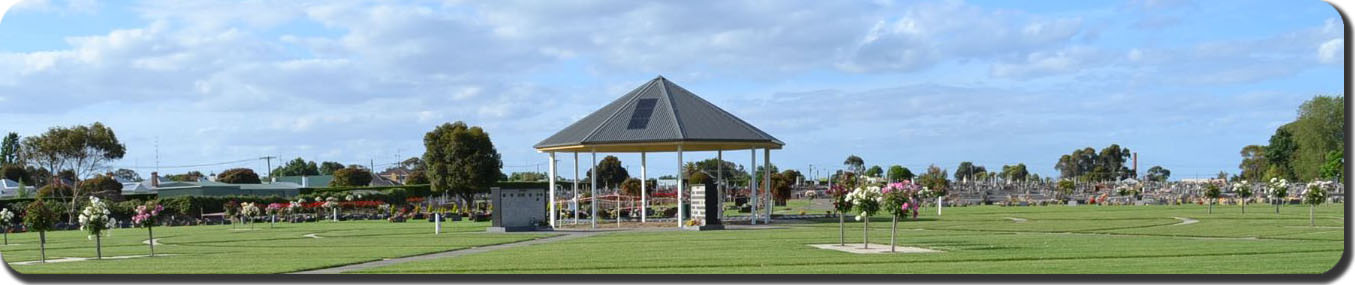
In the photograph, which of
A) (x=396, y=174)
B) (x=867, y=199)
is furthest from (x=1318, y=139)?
(x=396, y=174)

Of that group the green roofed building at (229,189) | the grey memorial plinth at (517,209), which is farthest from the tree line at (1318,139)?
the green roofed building at (229,189)

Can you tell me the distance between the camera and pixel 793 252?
76.1 feet

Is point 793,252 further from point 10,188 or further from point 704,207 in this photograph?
point 10,188

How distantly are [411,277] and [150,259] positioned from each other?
8317mm

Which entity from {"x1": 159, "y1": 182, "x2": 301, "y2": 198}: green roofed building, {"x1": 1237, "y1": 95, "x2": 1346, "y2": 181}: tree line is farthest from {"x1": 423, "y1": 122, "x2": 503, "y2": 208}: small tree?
{"x1": 1237, "y1": 95, "x2": 1346, "y2": 181}: tree line

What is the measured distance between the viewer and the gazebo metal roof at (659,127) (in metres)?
40.1

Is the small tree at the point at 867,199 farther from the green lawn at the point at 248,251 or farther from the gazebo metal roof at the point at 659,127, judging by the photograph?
the gazebo metal roof at the point at 659,127

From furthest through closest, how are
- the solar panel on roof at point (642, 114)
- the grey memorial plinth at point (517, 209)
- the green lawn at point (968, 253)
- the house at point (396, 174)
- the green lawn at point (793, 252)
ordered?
the house at point (396, 174), the solar panel on roof at point (642, 114), the grey memorial plinth at point (517, 209), the green lawn at point (793, 252), the green lawn at point (968, 253)

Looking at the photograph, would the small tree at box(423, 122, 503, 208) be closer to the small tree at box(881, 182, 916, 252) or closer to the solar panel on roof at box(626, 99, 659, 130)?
the solar panel on roof at box(626, 99, 659, 130)

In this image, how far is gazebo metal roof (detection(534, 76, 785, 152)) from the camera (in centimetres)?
4009

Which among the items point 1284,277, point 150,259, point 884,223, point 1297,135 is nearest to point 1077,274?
point 1284,277

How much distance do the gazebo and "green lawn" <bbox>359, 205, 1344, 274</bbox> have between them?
654 centimetres

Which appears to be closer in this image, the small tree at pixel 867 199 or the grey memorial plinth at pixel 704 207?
the small tree at pixel 867 199

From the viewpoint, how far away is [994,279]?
55.5ft
